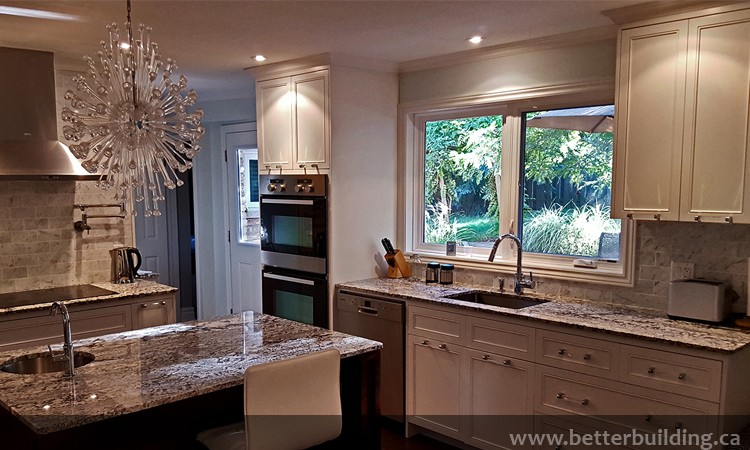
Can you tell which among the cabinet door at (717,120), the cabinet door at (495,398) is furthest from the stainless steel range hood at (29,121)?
the cabinet door at (717,120)

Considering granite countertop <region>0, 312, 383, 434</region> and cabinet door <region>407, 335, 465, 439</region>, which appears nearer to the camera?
granite countertop <region>0, 312, 383, 434</region>

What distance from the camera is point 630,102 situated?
291 centimetres

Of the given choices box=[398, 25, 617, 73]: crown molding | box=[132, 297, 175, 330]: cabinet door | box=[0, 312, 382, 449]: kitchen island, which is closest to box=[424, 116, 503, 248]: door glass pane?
box=[398, 25, 617, 73]: crown molding

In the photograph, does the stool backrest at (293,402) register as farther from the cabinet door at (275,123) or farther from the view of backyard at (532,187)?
the cabinet door at (275,123)

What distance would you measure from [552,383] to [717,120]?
58.2 inches

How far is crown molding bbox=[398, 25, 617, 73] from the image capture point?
325cm

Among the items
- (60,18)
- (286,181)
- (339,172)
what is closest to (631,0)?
(339,172)

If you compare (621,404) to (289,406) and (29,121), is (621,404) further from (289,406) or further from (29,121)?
(29,121)

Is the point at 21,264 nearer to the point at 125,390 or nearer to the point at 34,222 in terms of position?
the point at 34,222

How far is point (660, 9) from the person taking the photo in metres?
2.77

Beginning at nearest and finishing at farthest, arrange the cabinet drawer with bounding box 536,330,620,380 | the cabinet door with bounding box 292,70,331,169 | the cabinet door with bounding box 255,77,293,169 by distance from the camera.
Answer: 1. the cabinet drawer with bounding box 536,330,620,380
2. the cabinet door with bounding box 292,70,331,169
3. the cabinet door with bounding box 255,77,293,169

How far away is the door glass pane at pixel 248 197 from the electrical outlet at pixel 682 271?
3748 mm

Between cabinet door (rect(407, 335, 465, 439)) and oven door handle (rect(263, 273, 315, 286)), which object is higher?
oven door handle (rect(263, 273, 315, 286))

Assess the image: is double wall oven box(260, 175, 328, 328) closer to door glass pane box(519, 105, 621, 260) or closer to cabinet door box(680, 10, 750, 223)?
door glass pane box(519, 105, 621, 260)
